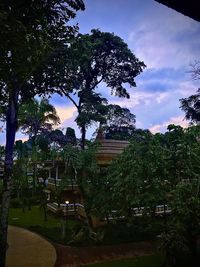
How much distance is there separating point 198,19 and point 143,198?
1361 centimetres

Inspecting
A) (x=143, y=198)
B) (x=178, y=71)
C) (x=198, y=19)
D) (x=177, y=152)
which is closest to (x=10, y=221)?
(x=143, y=198)

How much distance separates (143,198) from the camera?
591 inches

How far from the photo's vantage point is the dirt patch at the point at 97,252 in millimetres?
16511

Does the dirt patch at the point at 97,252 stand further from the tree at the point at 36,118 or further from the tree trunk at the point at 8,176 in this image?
the tree at the point at 36,118

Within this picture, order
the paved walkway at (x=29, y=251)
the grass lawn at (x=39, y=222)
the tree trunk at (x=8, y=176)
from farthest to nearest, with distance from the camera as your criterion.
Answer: the grass lawn at (x=39, y=222), the paved walkway at (x=29, y=251), the tree trunk at (x=8, y=176)

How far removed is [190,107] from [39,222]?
16.3 meters

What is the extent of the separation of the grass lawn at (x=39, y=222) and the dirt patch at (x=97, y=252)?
1.67 m

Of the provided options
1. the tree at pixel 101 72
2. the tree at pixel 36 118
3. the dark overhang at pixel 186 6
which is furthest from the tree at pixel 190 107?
the dark overhang at pixel 186 6

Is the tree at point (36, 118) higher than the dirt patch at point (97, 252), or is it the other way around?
the tree at point (36, 118)

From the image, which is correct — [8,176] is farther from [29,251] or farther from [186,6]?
[186,6]

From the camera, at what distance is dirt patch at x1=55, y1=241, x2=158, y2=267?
16.5 meters

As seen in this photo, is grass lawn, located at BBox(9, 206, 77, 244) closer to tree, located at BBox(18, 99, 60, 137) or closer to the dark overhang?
tree, located at BBox(18, 99, 60, 137)

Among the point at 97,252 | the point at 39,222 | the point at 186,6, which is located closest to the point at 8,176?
the point at 97,252

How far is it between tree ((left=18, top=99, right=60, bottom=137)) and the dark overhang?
3437cm
